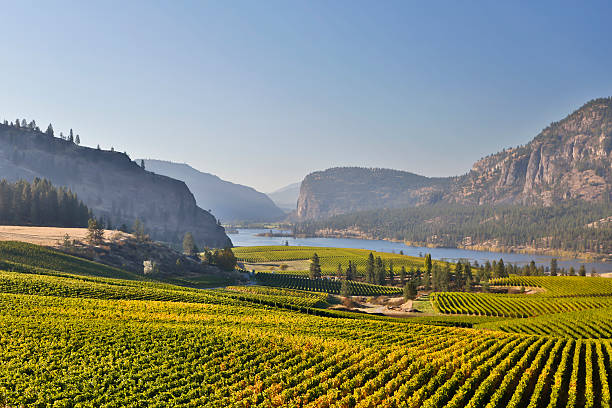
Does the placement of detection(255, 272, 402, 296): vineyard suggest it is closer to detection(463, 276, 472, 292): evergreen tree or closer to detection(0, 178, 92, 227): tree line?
detection(463, 276, 472, 292): evergreen tree

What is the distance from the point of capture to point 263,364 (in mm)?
28047

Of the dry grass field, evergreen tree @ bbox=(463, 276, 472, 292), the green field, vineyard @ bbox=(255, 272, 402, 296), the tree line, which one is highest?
the tree line

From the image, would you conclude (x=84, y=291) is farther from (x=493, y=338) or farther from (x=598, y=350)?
(x=598, y=350)

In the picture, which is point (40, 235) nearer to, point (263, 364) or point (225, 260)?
point (225, 260)

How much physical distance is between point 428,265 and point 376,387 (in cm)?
12869

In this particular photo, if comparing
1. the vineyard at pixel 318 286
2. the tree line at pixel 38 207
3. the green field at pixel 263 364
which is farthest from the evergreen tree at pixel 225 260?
the green field at pixel 263 364

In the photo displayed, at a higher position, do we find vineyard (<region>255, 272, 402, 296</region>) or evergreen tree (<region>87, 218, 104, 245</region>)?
evergreen tree (<region>87, 218, 104, 245</region>)

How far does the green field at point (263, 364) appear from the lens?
23406 mm

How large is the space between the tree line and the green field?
12493 centimetres

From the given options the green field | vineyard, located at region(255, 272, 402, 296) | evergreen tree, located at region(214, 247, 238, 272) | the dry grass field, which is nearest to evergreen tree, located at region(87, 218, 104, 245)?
the dry grass field

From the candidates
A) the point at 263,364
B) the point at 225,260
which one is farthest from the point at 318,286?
the point at 263,364

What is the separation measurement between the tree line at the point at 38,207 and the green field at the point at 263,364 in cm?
12493

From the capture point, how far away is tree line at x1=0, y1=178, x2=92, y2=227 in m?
144

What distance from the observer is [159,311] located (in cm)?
4712
